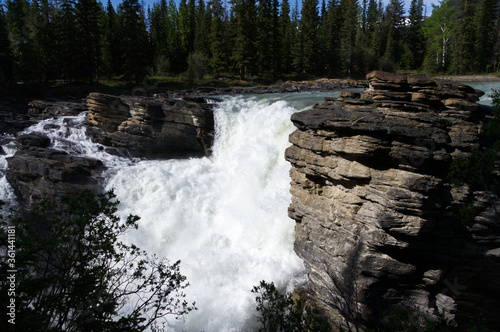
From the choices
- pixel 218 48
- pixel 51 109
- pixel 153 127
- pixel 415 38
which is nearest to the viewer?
pixel 153 127

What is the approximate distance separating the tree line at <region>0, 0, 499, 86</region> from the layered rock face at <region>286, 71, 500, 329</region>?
31.9 meters

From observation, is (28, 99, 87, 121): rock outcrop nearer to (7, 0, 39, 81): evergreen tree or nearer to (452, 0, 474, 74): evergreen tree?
(7, 0, 39, 81): evergreen tree

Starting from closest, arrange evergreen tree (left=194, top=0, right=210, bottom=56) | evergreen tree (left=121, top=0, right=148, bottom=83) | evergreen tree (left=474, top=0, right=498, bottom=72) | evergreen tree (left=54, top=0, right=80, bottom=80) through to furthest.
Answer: evergreen tree (left=54, top=0, right=80, bottom=80) < evergreen tree (left=121, top=0, right=148, bottom=83) < evergreen tree (left=474, top=0, right=498, bottom=72) < evergreen tree (left=194, top=0, right=210, bottom=56)

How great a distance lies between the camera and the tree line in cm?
3462

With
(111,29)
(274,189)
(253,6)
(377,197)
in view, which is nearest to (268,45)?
(253,6)

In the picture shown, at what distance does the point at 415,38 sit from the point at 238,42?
33.9 meters

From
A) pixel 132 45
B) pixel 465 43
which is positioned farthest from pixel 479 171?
pixel 465 43

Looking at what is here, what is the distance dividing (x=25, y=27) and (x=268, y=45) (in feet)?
96.9

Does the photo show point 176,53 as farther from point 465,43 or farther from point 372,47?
point 465,43

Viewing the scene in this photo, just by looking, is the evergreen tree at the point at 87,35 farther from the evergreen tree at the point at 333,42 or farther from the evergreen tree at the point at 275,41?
the evergreen tree at the point at 333,42

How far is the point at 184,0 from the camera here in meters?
64.4

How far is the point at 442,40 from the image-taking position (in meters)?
46.7

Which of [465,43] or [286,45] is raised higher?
[286,45]

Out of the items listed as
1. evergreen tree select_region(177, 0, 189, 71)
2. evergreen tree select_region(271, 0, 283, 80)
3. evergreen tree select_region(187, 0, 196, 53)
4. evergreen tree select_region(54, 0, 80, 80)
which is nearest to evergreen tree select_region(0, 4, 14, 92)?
evergreen tree select_region(54, 0, 80, 80)
